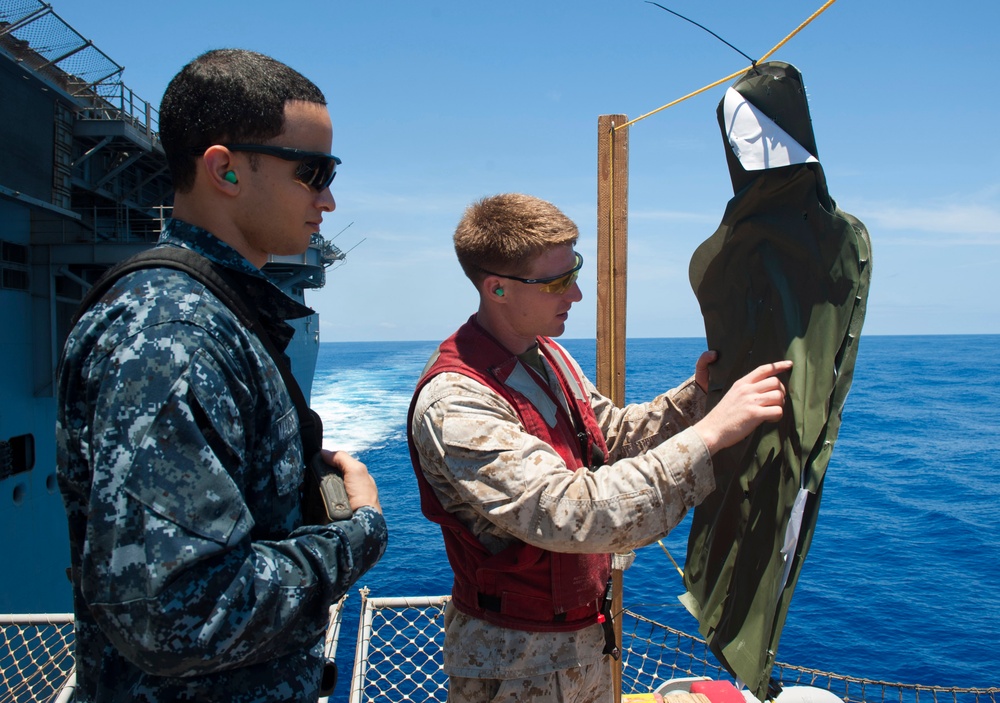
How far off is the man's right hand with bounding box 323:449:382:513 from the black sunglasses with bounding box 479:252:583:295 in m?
0.90

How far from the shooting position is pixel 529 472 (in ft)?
6.31

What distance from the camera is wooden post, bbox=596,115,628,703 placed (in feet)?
10.3

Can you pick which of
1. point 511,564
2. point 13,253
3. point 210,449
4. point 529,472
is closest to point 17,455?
point 13,253

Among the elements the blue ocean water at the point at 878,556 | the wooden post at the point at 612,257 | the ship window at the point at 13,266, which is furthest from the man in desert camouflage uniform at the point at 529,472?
the ship window at the point at 13,266

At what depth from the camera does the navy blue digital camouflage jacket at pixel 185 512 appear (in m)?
1.13

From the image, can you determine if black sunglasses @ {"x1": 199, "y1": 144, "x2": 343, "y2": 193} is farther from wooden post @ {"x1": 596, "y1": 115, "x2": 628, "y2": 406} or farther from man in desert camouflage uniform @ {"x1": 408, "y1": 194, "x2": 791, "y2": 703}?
wooden post @ {"x1": 596, "y1": 115, "x2": 628, "y2": 406}

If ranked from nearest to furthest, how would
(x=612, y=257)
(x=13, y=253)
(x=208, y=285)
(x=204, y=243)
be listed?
(x=208, y=285) → (x=204, y=243) → (x=612, y=257) → (x=13, y=253)

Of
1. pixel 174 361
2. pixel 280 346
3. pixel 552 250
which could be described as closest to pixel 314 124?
pixel 280 346

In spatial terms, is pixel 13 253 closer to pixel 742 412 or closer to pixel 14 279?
pixel 14 279

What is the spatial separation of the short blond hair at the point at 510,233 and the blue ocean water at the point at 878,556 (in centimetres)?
1000

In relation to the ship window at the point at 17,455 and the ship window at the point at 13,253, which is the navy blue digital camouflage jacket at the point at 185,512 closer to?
the ship window at the point at 17,455

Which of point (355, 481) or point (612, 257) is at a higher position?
point (612, 257)

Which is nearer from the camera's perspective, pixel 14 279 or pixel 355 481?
pixel 355 481

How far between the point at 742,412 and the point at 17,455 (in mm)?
13803
